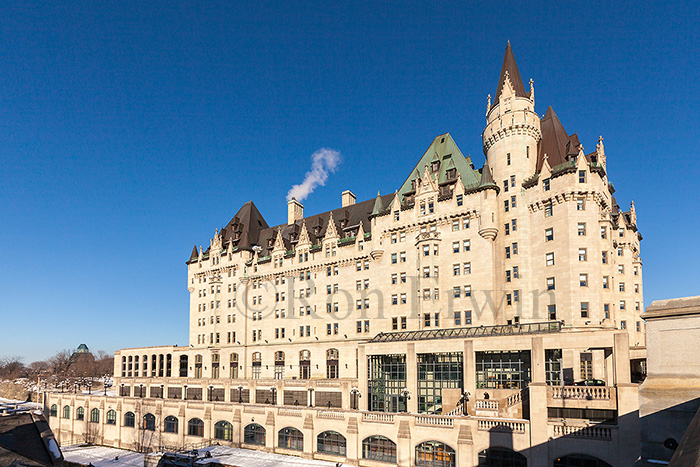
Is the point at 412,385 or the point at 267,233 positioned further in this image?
the point at 267,233

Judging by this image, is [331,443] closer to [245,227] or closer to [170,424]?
[170,424]

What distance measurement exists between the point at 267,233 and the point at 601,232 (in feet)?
194

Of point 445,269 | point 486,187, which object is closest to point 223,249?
point 445,269

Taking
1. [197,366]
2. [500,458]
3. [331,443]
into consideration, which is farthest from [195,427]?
[500,458]

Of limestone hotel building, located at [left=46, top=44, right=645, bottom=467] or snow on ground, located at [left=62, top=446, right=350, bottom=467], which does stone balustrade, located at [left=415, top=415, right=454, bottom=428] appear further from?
snow on ground, located at [left=62, top=446, right=350, bottom=467]

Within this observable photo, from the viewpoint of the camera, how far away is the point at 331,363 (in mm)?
72250

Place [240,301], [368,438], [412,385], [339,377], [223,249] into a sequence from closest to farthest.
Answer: [368,438] < [412,385] < [339,377] < [240,301] < [223,249]

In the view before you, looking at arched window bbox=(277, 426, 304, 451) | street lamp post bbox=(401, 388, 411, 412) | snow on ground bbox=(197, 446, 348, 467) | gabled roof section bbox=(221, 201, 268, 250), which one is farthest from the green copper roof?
snow on ground bbox=(197, 446, 348, 467)

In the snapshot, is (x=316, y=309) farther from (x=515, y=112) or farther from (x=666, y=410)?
(x=666, y=410)

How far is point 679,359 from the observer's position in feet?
44.7

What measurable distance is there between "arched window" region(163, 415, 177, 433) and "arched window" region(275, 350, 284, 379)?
1659cm

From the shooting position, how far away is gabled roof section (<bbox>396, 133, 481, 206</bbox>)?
2557 inches

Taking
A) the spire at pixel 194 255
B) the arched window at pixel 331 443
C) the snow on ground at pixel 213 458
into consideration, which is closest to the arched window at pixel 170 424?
the snow on ground at pixel 213 458

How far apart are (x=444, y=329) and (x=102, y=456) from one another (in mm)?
51778
